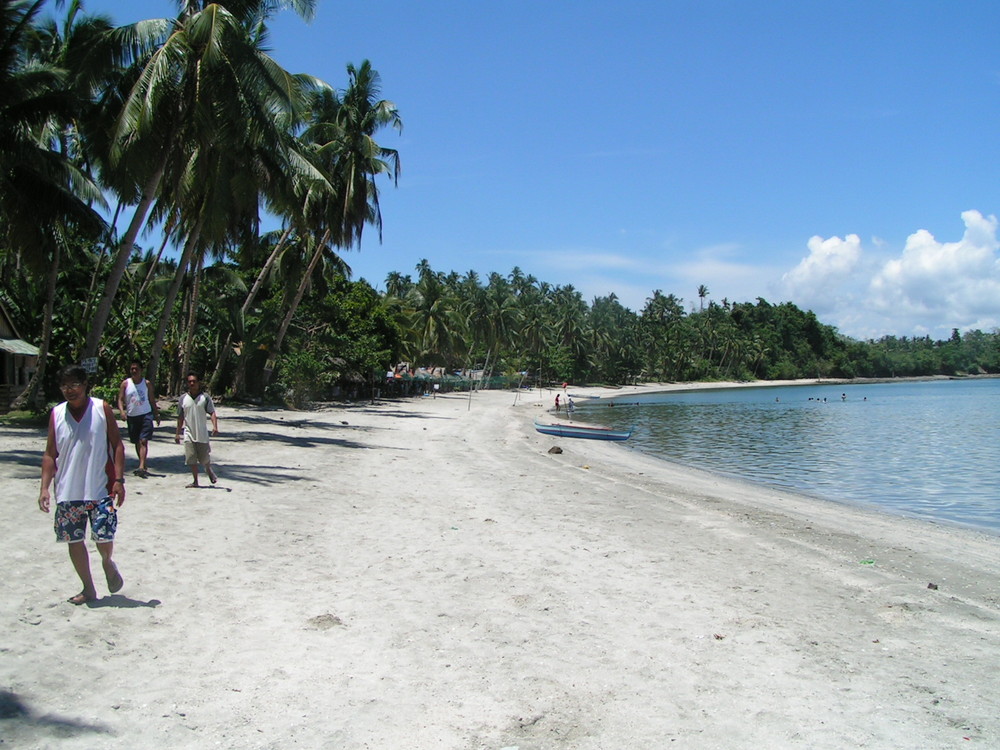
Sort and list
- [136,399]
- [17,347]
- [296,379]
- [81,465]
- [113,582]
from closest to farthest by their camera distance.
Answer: [81,465] → [113,582] → [136,399] → [17,347] → [296,379]

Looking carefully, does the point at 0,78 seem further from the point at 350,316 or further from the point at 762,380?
the point at 762,380

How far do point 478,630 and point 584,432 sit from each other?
25487 millimetres

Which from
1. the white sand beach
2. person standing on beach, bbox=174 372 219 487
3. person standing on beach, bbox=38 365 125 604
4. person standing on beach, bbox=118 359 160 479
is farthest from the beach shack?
person standing on beach, bbox=38 365 125 604

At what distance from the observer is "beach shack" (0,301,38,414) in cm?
2320

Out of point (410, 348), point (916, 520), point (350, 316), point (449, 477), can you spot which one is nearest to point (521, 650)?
point (449, 477)

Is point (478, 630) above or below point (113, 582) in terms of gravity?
below

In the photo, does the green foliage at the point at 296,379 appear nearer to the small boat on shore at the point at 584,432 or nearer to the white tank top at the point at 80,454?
the small boat on shore at the point at 584,432

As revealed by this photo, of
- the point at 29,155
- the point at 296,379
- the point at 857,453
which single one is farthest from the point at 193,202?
the point at 857,453

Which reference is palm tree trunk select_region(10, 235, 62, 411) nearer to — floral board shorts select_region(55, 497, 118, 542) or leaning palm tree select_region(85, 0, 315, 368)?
leaning palm tree select_region(85, 0, 315, 368)

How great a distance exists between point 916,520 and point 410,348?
153 ft

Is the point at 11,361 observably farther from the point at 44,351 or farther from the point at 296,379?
the point at 296,379

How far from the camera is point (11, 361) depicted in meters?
26.5

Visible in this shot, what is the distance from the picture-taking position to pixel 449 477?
50.0 ft

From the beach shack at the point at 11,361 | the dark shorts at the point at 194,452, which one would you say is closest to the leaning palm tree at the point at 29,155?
the beach shack at the point at 11,361
